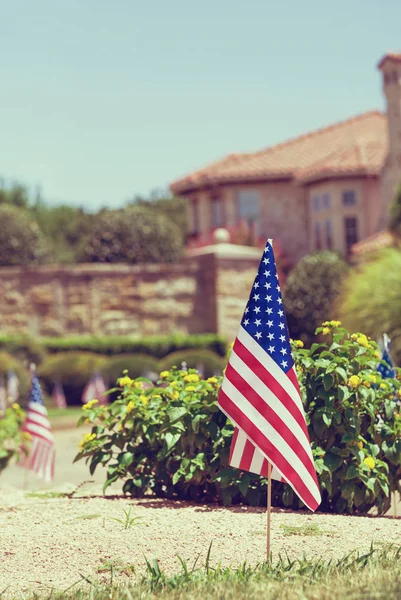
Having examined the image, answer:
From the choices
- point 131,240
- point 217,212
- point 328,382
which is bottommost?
point 328,382

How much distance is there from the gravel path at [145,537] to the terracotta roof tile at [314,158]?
79.8 feet

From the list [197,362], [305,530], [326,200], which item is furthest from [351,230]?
[305,530]

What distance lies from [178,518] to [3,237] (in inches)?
696

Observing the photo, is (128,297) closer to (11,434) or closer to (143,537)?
(11,434)

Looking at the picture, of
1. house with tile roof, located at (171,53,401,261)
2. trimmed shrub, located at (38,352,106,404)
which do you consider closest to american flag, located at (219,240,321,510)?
trimmed shrub, located at (38,352,106,404)

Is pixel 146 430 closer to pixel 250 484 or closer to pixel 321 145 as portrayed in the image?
pixel 250 484

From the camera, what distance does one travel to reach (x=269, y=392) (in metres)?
5.26

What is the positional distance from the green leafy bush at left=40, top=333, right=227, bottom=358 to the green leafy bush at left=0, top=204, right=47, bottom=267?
224 cm

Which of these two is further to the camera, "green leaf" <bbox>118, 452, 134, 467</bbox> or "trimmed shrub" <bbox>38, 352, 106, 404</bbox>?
"trimmed shrub" <bbox>38, 352, 106, 404</bbox>

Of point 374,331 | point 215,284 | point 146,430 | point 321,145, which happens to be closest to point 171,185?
point 321,145

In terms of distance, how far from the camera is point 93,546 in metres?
5.39

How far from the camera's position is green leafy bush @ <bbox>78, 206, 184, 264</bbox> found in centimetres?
2364

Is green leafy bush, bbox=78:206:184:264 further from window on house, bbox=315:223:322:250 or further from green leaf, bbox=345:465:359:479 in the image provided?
green leaf, bbox=345:465:359:479

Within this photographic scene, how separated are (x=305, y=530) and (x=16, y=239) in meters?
18.2
